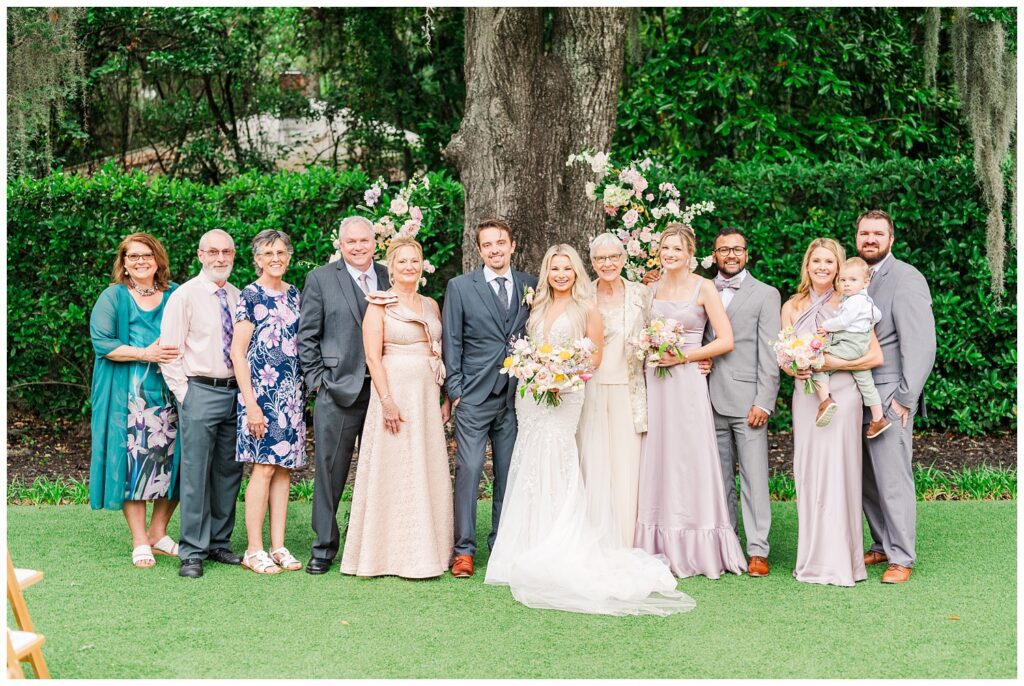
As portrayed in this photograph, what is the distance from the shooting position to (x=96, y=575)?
17.6ft

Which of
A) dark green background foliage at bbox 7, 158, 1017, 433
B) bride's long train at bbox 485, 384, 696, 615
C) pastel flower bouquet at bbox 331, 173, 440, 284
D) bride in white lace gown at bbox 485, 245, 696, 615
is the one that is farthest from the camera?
dark green background foliage at bbox 7, 158, 1017, 433

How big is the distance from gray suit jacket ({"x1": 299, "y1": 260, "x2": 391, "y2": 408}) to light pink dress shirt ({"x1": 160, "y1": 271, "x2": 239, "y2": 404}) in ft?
1.52

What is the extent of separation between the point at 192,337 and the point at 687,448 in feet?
8.93

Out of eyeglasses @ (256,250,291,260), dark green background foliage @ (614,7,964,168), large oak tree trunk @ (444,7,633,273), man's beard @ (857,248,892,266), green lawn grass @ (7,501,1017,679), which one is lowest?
green lawn grass @ (7,501,1017,679)

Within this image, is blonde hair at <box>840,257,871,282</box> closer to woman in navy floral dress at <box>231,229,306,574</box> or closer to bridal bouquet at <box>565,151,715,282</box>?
bridal bouquet at <box>565,151,715,282</box>

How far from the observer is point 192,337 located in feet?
17.9

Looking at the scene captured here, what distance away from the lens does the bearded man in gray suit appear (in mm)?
5293

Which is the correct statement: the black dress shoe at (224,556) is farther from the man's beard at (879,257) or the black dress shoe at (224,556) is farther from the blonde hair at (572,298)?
the man's beard at (879,257)

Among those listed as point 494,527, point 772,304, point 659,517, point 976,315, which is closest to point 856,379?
point 772,304

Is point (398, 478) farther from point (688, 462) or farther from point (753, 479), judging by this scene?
point (753, 479)

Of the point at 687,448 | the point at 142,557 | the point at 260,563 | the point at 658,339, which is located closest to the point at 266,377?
the point at 260,563

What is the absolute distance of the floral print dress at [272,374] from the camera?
535 centimetres

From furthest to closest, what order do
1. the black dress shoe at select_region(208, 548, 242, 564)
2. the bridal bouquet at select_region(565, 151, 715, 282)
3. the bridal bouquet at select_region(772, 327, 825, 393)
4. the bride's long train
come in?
the bridal bouquet at select_region(565, 151, 715, 282) < the black dress shoe at select_region(208, 548, 242, 564) < the bridal bouquet at select_region(772, 327, 825, 393) < the bride's long train

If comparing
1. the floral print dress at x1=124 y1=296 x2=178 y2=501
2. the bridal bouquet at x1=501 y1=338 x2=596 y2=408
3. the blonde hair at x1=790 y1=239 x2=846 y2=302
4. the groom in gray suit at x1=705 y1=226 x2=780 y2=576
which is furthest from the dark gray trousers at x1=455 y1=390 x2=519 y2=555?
the blonde hair at x1=790 y1=239 x2=846 y2=302
